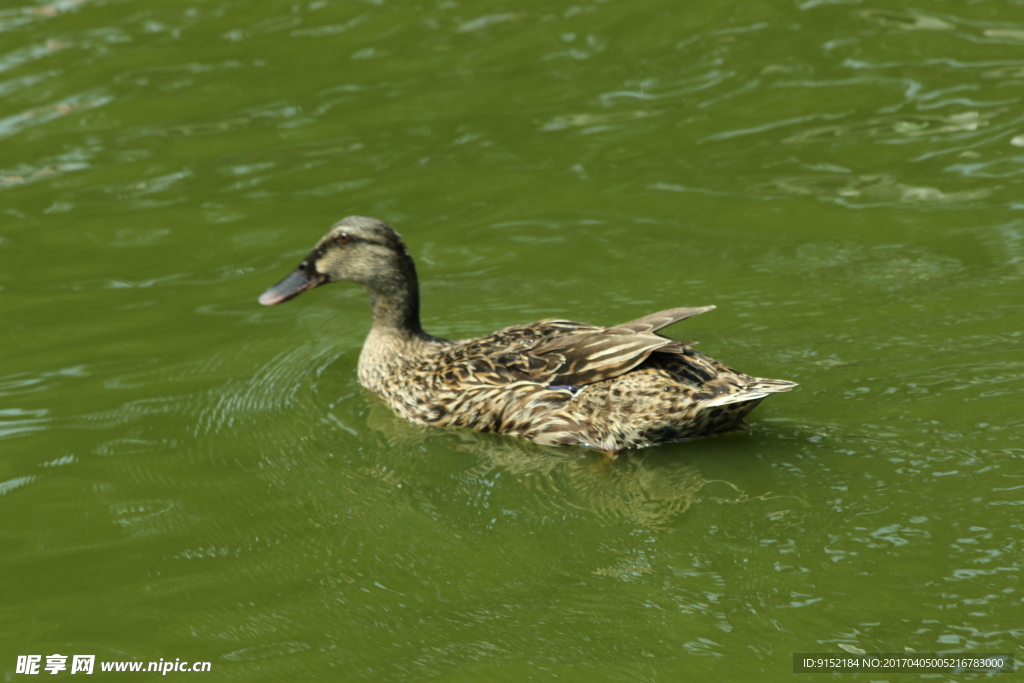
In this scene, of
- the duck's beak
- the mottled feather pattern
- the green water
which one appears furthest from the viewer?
the duck's beak

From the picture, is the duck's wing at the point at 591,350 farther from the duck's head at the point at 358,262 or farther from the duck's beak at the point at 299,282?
the duck's beak at the point at 299,282

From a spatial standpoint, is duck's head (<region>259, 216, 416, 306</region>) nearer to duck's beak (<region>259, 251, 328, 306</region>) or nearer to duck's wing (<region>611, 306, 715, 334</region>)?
duck's beak (<region>259, 251, 328, 306</region>)

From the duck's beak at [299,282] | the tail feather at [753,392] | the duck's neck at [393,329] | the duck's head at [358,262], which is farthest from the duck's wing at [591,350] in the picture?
the duck's beak at [299,282]

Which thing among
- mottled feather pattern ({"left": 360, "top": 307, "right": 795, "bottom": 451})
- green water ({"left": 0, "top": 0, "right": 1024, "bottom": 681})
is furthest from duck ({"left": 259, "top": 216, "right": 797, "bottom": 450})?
green water ({"left": 0, "top": 0, "right": 1024, "bottom": 681})

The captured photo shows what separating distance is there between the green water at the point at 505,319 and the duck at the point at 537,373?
17 cm

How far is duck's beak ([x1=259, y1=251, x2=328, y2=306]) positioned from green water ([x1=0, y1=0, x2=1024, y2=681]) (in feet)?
1.63

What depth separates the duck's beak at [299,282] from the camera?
25.4ft

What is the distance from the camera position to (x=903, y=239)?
8.46 m

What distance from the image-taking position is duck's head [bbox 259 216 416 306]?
24.9 feet

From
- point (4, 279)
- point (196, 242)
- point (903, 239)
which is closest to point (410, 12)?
point (196, 242)

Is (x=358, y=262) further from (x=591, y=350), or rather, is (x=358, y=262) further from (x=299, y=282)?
(x=591, y=350)

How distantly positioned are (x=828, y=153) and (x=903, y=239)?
1828 millimetres

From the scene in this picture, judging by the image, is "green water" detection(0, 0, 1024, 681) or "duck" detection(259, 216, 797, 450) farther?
"duck" detection(259, 216, 797, 450)

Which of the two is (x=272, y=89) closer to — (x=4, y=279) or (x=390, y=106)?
(x=390, y=106)
